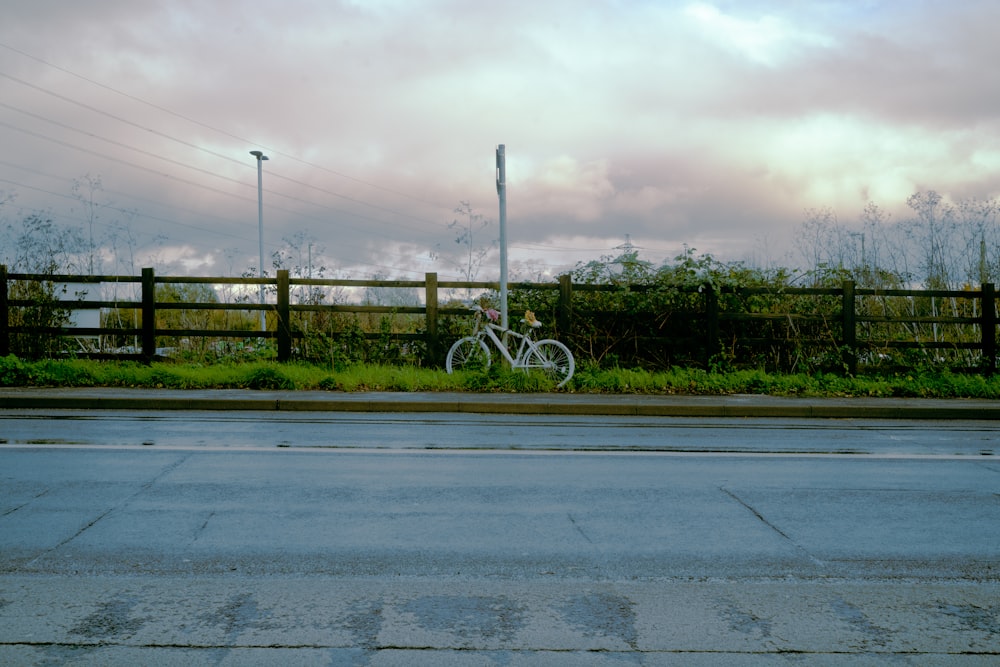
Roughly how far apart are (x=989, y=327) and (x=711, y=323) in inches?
206

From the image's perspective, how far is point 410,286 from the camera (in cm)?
1652

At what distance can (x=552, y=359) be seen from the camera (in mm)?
15297

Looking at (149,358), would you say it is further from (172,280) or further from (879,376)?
(879,376)

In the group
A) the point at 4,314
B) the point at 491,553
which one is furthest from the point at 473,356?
the point at 491,553

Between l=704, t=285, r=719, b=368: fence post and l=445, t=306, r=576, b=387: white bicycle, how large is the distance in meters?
2.66

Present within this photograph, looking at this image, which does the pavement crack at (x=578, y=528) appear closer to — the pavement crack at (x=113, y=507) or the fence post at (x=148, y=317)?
the pavement crack at (x=113, y=507)

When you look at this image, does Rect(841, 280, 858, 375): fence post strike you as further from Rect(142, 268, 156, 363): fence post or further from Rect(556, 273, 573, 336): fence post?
Rect(142, 268, 156, 363): fence post

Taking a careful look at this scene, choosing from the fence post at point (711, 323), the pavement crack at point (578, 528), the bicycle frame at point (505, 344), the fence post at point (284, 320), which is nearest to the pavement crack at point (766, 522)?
the pavement crack at point (578, 528)

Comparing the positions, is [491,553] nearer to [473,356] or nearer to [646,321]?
[473,356]

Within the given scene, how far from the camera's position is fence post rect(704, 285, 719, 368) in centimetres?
1602

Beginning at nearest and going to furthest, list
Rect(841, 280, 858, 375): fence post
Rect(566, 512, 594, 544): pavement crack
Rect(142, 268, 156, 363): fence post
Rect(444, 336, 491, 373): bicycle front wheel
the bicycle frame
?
1. Rect(566, 512, 594, 544): pavement crack
2. the bicycle frame
3. Rect(444, 336, 491, 373): bicycle front wheel
4. Rect(841, 280, 858, 375): fence post
5. Rect(142, 268, 156, 363): fence post

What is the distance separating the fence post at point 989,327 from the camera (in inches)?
645

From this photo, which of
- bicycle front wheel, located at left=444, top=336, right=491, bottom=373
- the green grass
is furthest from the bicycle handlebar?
the green grass

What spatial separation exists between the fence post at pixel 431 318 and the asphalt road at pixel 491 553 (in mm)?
6792
